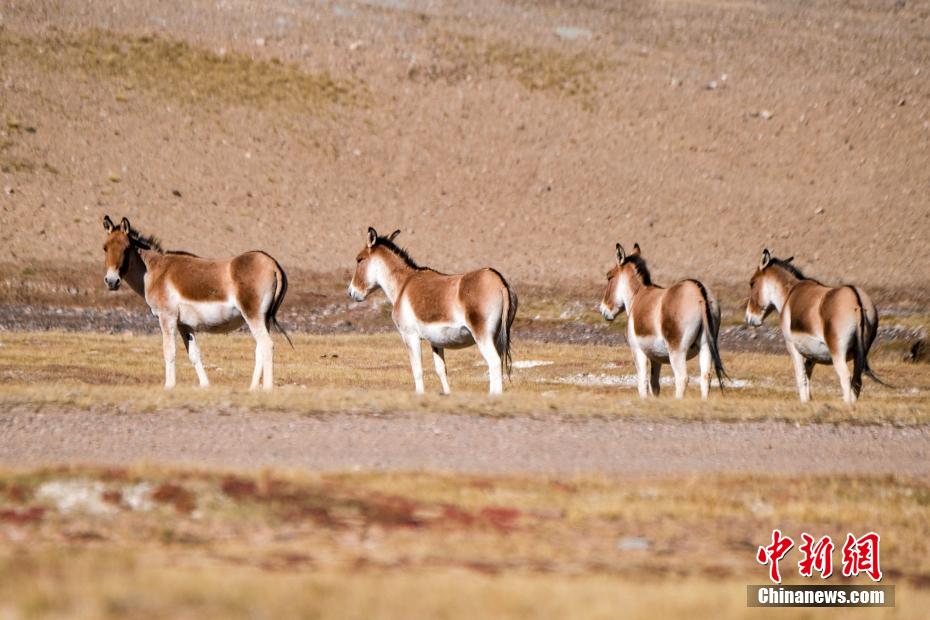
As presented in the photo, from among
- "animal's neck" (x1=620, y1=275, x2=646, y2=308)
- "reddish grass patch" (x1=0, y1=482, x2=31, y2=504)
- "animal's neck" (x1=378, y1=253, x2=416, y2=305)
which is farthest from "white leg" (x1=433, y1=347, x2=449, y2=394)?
"reddish grass patch" (x1=0, y1=482, x2=31, y2=504)

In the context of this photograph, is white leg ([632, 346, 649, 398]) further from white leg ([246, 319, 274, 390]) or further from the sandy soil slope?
the sandy soil slope

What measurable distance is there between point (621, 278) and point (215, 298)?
7.08 metres

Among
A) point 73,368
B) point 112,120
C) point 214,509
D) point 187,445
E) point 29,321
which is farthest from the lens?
point 112,120

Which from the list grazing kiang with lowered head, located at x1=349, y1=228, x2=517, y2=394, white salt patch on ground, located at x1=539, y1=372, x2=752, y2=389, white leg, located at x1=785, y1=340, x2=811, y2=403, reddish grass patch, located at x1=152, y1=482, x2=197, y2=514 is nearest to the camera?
reddish grass patch, located at x1=152, y1=482, x2=197, y2=514

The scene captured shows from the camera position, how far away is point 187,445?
57.0 ft

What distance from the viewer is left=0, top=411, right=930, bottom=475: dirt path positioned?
656 inches

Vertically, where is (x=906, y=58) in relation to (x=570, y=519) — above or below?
above

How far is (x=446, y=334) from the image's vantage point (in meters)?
22.9

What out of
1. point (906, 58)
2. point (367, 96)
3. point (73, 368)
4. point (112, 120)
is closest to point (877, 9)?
point (906, 58)

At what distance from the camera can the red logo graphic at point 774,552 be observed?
38.2 feet

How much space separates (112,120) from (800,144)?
125 feet

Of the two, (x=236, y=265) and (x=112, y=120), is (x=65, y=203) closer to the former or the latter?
(x=112, y=120)

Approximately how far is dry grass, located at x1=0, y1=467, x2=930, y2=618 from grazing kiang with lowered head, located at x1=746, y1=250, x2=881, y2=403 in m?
6.83

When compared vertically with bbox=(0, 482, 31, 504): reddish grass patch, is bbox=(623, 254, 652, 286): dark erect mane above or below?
above
